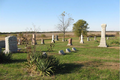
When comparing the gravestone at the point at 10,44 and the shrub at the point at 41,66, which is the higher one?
the gravestone at the point at 10,44

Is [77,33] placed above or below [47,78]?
above

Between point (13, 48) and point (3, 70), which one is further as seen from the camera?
point (13, 48)

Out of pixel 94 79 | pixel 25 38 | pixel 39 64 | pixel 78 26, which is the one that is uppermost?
pixel 78 26

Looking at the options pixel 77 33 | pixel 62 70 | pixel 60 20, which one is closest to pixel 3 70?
pixel 62 70

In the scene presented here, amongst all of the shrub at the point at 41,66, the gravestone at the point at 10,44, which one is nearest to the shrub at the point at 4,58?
the shrub at the point at 41,66

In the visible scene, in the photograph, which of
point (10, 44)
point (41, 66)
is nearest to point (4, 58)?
point (10, 44)

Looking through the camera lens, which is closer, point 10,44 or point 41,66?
point 41,66

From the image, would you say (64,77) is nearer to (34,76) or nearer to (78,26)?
(34,76)

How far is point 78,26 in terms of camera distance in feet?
131

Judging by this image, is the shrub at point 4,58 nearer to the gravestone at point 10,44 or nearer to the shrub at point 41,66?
the shrub at point 41,66

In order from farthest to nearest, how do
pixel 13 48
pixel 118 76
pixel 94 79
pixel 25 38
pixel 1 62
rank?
1. pixel 13 48
2. pixel 1 62
3. pixel 25 38
4. pixel 118 76
5. pixel 94 79

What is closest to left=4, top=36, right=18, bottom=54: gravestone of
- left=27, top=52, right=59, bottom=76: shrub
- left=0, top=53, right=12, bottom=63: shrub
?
left=0, top=53, right=12, bottom=63: shrub

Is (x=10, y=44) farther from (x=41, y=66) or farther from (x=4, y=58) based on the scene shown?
(x=41, y=66)

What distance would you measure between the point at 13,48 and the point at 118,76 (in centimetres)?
839
